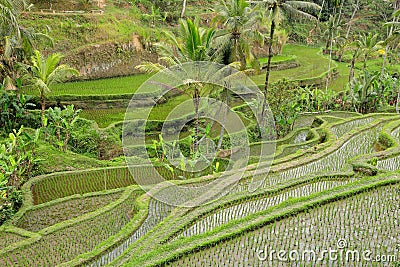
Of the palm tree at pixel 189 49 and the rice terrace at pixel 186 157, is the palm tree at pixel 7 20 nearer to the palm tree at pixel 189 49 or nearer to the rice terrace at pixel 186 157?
the rice terrace at pixel 186 157

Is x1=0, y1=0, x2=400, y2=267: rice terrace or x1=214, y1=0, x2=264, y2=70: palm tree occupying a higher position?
x1=214, y1=0, x2=264, y2=70: palm tree

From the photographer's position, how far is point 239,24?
1039cm

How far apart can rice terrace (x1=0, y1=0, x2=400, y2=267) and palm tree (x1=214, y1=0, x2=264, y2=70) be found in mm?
39

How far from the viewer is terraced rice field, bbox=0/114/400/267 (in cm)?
515

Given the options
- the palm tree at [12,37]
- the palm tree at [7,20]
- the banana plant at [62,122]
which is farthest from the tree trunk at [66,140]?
the palm tree at [7,20]

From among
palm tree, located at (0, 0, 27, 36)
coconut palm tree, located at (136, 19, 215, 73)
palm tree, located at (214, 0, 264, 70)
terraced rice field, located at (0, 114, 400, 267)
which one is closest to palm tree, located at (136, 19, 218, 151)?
coconut palm tree, located at (136, 19, 215, 73)

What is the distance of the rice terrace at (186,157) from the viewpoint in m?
5.57

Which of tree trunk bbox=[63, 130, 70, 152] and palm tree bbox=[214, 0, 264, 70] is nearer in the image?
tree trunk bbox=[63, 130, 70, 152]

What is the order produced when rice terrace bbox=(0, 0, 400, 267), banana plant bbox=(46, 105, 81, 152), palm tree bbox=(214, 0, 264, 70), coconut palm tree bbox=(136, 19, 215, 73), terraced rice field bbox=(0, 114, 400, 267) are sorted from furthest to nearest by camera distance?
palm tree bbox=(214, 0, 264, 70) → banana plant bbox=(46, 105, 81, 152) → coconut palm tree bbox=(136, 19, 215, 73) → rice terrace bbox=(0, 0, 400, 267) → terraced rice field bbox=(0, 114, 400, 267)

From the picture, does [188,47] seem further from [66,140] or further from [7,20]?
[66,140]

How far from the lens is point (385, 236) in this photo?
5453 millimetres

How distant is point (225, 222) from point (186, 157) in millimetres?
4731

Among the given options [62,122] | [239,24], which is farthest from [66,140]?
[239,24]

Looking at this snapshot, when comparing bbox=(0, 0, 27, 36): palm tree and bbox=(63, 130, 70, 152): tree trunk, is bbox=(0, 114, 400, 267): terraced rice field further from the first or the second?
bbox=(0, 0, 27, 36): palm tree
